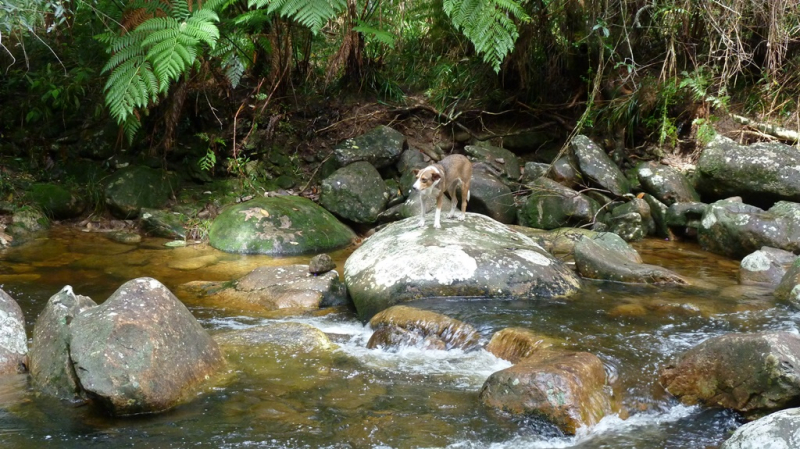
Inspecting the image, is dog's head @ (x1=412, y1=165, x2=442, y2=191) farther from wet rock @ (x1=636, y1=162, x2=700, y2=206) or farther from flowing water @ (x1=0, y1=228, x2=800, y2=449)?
wet rock @ (x1=636, y1=162, x2=700, y2=206)

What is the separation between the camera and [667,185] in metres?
7.38

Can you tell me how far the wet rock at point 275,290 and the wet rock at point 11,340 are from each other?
1552mm

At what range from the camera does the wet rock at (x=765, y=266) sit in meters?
5.60

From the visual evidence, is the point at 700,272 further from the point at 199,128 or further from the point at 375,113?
the point at 199,128

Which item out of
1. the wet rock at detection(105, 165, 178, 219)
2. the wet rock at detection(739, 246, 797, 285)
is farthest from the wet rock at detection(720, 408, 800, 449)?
the wet rock at detection(105, 165, 178, 219)

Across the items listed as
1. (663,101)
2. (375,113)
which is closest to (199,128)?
(375,113)

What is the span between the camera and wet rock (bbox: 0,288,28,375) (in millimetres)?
3865

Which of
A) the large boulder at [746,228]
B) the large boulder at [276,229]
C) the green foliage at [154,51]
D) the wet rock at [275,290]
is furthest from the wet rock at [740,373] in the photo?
the green foliage at [154,51]

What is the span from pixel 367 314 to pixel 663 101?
512 cm

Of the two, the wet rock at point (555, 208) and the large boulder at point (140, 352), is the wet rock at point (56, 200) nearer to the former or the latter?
the large boulder at point (140, 352)

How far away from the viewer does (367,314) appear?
199 inches

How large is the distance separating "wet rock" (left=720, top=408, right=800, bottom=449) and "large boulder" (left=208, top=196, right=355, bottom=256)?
4822 mm

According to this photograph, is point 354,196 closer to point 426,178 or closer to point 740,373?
point 426,178

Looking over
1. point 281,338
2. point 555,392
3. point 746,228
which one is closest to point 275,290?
point 281,338
